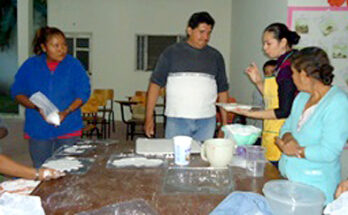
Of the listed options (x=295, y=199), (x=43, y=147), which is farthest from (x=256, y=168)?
(x=43, y=147)

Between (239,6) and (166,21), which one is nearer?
(239,6)

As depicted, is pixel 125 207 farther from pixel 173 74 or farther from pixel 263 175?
pixel 173 74

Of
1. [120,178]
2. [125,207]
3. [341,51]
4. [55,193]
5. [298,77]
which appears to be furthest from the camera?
[341,51]

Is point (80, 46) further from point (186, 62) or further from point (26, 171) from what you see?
point (26, 171)

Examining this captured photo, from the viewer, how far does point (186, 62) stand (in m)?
2.43

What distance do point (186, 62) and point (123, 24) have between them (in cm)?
569

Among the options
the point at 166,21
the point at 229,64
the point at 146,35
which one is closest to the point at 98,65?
the point at 146,35

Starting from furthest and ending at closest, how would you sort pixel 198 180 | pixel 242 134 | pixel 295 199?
1. pixel 242 134
2. pixel 198 180
3. pixel 295 199

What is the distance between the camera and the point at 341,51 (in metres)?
3.29

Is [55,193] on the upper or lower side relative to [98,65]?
lower

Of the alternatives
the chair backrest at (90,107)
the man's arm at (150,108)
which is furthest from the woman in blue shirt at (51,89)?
the chair backrest at (90,107)

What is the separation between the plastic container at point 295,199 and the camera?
3.45 ft

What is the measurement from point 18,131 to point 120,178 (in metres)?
5.90

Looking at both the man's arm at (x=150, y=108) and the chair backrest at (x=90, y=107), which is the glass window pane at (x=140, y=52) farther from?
the man's arm at (x=150, y=108)
